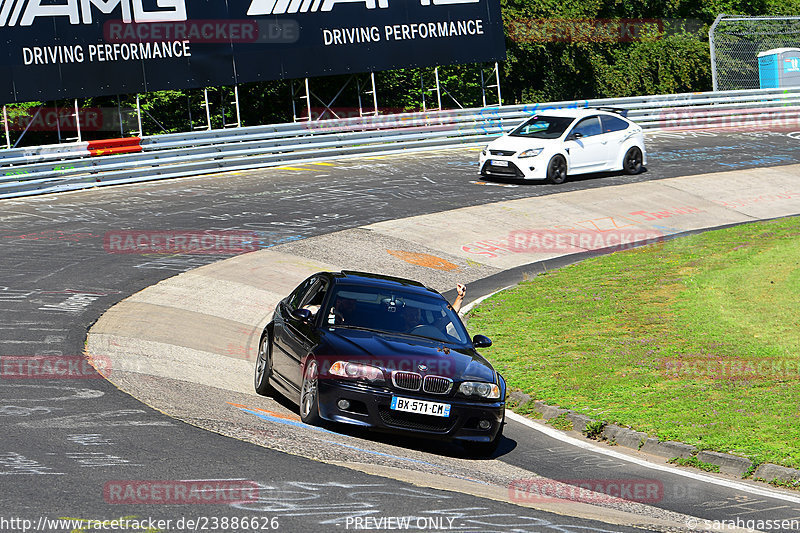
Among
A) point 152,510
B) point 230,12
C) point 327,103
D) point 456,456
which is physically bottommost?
point 456,456

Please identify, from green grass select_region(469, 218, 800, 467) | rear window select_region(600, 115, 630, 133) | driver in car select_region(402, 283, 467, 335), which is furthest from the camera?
rear window select_region(600, 115, 630, 133)

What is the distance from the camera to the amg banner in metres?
25.2

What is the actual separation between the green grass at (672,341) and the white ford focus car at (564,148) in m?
6.00

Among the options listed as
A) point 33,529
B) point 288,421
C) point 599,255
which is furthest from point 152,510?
point 599,255

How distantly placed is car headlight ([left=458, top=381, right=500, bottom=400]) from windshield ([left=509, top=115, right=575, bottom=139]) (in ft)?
56.0

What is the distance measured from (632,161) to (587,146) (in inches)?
62.3

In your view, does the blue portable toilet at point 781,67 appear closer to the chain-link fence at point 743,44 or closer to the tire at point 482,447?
the chain-link fence at point 743,44

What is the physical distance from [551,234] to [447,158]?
8.11m

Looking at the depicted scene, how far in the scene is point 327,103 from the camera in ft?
110

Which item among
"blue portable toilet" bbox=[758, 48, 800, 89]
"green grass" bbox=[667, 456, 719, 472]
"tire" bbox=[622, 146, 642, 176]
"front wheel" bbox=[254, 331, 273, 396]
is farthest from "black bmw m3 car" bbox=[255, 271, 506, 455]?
"blue portable toilet" bbox=[758, 48, 800, 89]

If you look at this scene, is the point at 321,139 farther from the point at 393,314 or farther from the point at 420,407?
the point at 420,407

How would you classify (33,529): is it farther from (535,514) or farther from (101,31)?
(101,31)
